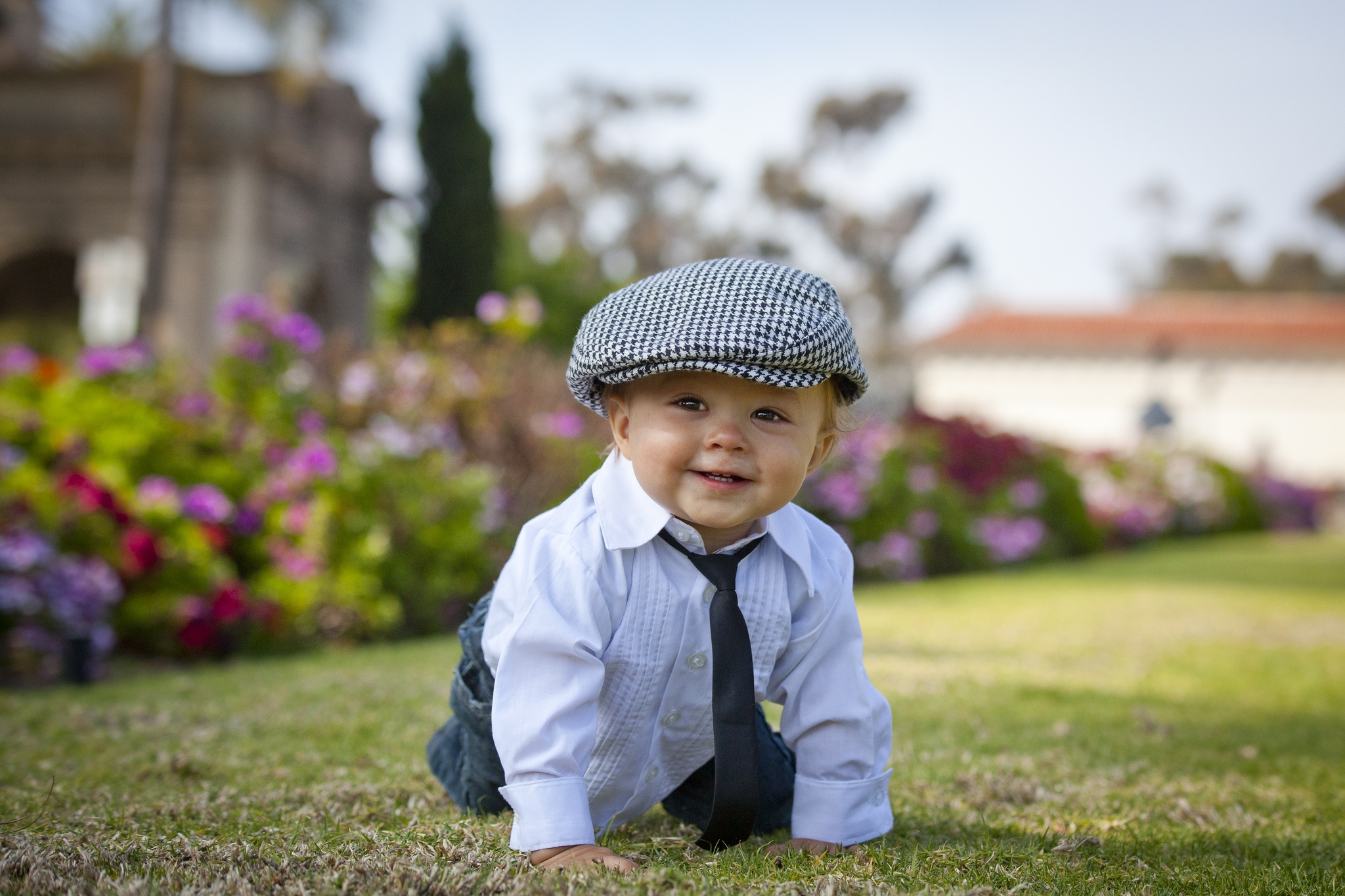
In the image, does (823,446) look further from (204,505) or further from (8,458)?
(8,458)

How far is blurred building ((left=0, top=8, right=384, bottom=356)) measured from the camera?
1515 centimetres

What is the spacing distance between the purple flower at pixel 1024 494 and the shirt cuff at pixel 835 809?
9.18 metres

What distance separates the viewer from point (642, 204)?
3222 centimetres

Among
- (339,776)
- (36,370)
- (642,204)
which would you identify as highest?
(642,204)

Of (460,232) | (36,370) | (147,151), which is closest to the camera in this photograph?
(36,370)

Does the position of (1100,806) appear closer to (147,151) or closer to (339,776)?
(339,776)

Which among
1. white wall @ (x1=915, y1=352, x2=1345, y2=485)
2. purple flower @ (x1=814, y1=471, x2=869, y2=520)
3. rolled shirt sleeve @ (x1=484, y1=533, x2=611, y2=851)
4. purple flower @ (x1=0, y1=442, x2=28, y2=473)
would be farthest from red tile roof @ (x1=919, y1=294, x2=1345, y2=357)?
rolled shirt sleeve @ (x1=484, y1=533, x2=611, y2=851)

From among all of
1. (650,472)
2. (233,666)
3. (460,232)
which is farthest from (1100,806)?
(460,232)

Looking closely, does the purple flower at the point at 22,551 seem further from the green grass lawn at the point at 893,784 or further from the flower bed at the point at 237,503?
the green grass lawn at the point at 893,784

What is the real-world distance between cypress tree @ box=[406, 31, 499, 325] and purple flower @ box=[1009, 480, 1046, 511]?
31.1ft

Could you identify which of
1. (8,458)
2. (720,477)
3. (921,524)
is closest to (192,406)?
(8,458)

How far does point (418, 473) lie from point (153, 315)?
7.88 meters

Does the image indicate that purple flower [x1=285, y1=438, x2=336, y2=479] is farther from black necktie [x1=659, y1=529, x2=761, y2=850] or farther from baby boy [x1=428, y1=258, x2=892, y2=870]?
Answer: black necktie [x1=659, y1=529, x2=761, y2=850]

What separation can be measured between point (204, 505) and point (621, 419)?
347 centimetres
